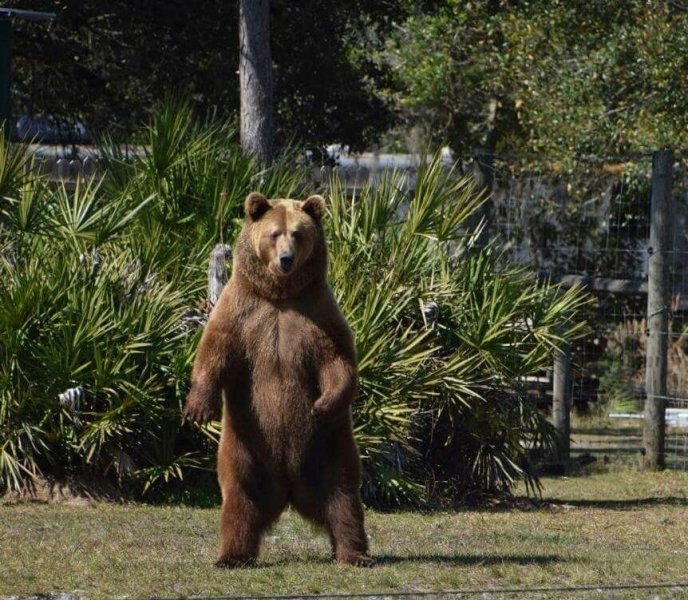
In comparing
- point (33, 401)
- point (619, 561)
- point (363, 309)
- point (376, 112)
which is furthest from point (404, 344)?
point (376, 112)

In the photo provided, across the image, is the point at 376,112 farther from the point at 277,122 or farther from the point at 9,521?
the point at 9,521

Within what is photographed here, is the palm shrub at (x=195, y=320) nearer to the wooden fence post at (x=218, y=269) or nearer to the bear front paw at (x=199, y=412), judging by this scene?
the wooden fence post at (x=218, y=269)

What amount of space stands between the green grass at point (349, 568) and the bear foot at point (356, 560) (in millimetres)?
74

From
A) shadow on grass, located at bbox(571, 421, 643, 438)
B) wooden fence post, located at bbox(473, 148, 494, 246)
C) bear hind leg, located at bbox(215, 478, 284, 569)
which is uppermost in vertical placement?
wooden fence post, located at bbox(473, 148, 494, 246)

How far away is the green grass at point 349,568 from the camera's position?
7.03 metres

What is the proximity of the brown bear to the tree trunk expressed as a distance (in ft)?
22.4

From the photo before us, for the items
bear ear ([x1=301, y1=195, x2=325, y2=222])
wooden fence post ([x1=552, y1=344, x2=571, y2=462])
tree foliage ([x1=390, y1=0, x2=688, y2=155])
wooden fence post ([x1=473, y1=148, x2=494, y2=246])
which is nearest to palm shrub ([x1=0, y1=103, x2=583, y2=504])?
wooden fence post ([x1=473, y1=148, x2=494, y2=246])

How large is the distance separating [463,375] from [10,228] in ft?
12.9

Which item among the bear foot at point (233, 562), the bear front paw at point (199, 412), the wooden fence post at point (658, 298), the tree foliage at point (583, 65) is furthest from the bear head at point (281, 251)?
the tree foliage at point (583, 65)

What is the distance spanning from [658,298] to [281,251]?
7.65 meters

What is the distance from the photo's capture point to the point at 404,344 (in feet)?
37.7

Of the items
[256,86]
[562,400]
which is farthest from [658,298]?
[256,86]

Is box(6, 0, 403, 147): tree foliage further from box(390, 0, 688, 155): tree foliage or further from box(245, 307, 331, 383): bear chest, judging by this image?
box(245, 307, 331, 383): bear chest

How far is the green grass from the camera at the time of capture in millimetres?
7031
